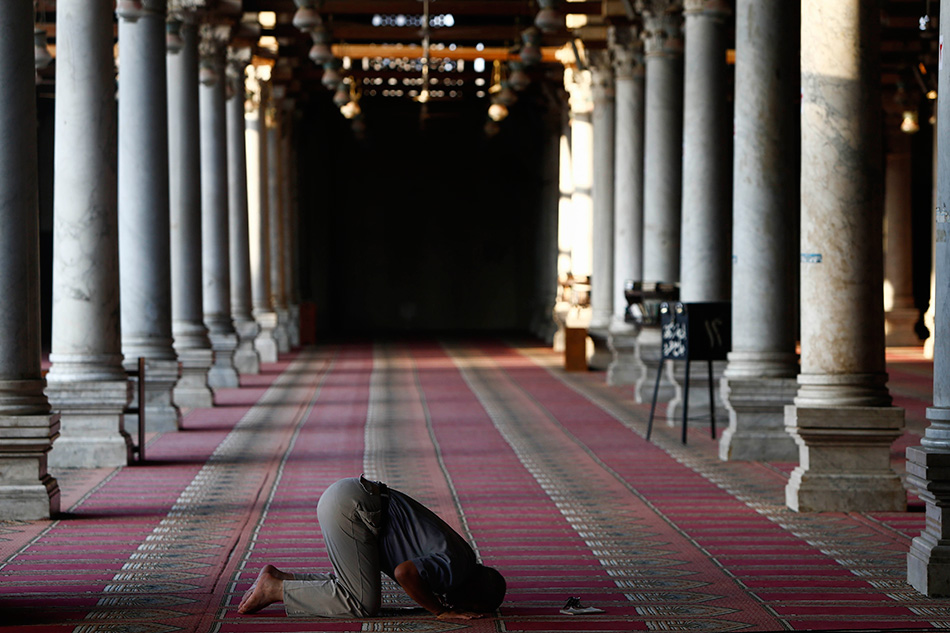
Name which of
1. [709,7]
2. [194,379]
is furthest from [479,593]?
[194,379]

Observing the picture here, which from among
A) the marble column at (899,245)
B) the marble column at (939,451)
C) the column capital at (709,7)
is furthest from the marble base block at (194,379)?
the marble column at (899,245)

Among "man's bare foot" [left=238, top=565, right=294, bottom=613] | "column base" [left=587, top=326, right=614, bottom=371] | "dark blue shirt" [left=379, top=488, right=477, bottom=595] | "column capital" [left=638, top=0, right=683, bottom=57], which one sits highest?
"column capital" [left=638, top=0, right=683, bottom=57]

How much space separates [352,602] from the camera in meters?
4.96

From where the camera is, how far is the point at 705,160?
466 inches

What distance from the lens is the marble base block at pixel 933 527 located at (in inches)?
209

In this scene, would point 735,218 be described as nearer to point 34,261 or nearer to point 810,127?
point 810,127

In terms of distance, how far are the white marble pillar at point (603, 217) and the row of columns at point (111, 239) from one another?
17.2 feet

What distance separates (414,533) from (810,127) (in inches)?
150

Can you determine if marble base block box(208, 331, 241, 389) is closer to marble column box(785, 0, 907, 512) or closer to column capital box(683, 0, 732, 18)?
column capital box(683, 0, 732, 18)

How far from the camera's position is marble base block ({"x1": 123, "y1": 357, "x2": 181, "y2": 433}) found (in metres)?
11.3

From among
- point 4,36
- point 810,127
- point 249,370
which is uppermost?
point 4,36

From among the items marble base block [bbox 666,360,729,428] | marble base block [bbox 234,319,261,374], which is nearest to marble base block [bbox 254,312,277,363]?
marble base block [bbox 234,319,261,374]

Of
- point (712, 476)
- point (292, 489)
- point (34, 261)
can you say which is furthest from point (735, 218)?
point (34, 261)

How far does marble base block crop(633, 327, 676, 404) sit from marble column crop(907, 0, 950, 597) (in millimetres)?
8431
